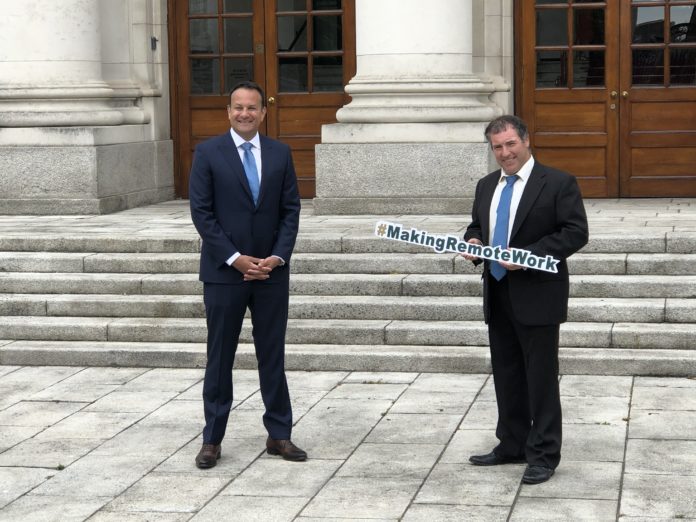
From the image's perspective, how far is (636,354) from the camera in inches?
361

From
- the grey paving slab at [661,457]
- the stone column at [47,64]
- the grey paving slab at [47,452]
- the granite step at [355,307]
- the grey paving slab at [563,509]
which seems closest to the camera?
the grey paving slab at [563,509]

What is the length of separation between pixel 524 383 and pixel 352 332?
3013mm

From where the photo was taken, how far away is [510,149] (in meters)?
6.56

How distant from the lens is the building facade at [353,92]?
13336mm

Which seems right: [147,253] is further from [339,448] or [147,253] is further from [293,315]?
[339,448]

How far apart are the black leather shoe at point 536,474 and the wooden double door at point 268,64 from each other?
8.98 metres

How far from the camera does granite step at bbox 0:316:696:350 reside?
9.41 metres

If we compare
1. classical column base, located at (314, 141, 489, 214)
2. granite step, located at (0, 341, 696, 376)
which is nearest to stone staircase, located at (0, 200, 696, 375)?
granite step, located at (0, 341, 696, 376)

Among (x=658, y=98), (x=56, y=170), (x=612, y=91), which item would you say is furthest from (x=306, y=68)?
(x=658, y=98)

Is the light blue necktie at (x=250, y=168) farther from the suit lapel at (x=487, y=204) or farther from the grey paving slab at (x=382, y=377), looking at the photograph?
the grey paving slab at (x=382, y=377)

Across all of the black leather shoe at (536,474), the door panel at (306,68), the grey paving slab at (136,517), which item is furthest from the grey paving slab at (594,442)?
the door panel at (306,68)

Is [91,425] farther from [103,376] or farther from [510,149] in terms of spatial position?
[510,149]

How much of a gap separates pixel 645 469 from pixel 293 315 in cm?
401

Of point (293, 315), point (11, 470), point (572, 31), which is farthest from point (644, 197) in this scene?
point (11, 470)
